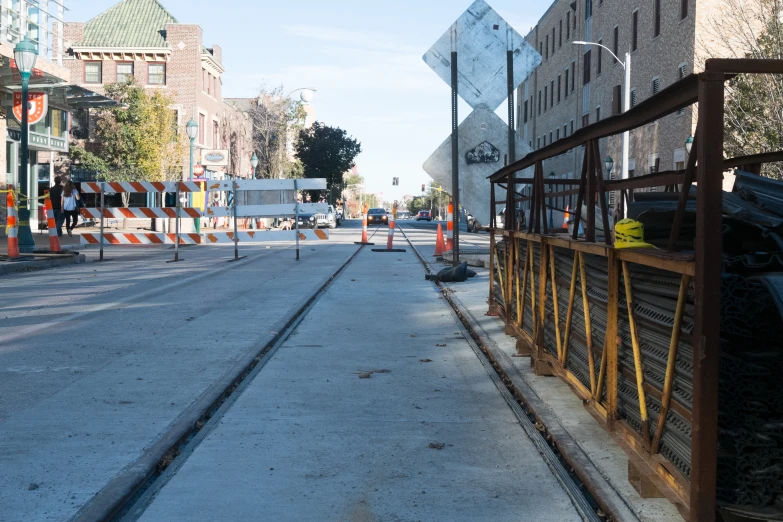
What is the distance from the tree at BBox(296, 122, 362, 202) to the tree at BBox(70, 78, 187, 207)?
32.0m

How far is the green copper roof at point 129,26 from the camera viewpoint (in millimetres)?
55031

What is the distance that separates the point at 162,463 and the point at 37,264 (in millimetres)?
15162

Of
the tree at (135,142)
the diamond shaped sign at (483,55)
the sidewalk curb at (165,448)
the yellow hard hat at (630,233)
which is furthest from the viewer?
the tree at (135,142)

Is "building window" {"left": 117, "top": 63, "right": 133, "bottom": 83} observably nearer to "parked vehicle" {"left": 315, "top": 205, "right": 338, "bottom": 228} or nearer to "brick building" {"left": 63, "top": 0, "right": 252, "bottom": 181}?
"brick building" {"left": 63, "top": 0, "right": 252, "bottom": 181}

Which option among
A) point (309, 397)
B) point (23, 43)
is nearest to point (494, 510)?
point (309, 397)

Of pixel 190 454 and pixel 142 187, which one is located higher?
pixel 142 187

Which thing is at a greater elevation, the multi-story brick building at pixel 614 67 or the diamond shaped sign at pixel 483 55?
the multi-story brick building at pixel 614 67

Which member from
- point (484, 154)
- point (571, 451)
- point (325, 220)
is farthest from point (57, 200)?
point (325, 220)

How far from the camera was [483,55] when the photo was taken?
50.3 ft

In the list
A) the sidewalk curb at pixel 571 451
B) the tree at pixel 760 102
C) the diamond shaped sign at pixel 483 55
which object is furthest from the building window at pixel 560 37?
the sidewalk curb at pixel 571 451

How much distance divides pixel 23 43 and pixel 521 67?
11.5 m

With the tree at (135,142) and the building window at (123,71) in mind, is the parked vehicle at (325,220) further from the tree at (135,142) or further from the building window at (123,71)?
the building window at (123,71)

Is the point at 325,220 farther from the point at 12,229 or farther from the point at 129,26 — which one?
the point at 12,229

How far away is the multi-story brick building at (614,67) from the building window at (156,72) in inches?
953
